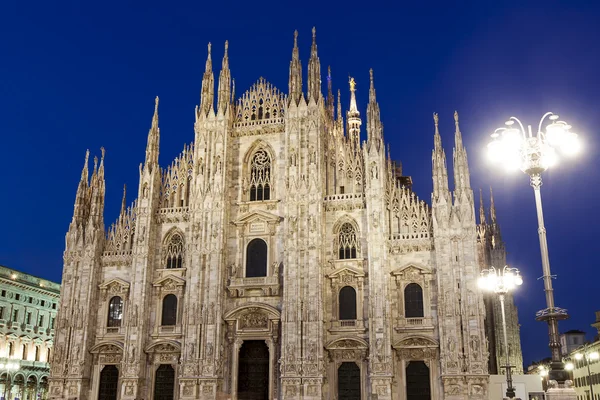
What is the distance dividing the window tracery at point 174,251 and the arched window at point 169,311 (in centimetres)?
195

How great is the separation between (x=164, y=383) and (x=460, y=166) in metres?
21.2

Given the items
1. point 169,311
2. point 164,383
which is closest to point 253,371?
point 164,383

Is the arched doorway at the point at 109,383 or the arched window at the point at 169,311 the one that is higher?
the arched window at the point at 169,311

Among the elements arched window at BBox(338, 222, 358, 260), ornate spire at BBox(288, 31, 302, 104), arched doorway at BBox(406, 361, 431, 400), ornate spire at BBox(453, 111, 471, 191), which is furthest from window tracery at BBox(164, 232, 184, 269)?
ornate spire at BBox(453, 111, 471, 191)

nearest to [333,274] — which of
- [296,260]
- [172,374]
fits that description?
[296,260]

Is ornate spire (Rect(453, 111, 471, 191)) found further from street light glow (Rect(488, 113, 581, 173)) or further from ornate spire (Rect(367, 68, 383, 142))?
street light glow (Rect(488, 113, 581, 173))

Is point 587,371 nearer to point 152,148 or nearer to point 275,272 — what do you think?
point 275,272

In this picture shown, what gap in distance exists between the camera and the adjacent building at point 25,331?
5141 cm

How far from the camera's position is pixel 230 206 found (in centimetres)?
3944

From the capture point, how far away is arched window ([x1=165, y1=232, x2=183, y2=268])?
129 feet

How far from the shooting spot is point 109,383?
125ft

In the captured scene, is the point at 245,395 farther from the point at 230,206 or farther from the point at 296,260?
the point at 230,206

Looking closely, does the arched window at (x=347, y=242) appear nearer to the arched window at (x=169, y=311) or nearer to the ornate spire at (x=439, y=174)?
the ornate spire at (x=439, y=174)

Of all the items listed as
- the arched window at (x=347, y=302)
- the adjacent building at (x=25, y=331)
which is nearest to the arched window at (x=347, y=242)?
the arched window at (x=347, y=302)
